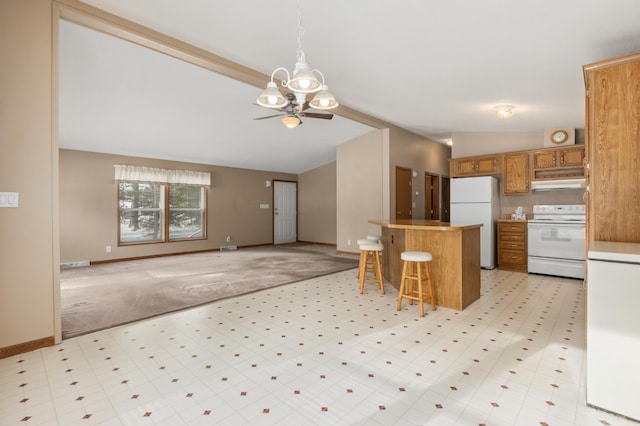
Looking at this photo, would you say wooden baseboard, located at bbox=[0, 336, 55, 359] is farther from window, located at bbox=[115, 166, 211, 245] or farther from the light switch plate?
window, located at bbox=[115, 166, 211, 245]

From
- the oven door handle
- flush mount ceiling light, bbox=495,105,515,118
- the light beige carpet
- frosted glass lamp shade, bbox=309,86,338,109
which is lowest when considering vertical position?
the light beige carpet

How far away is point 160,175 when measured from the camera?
24.4 ft

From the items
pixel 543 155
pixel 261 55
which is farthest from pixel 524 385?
pixel 543 155

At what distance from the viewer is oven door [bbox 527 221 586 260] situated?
16.1ft

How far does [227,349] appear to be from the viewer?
2.67 metres

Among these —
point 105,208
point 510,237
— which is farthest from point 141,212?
point 510,237

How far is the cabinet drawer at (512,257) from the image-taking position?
5574mm

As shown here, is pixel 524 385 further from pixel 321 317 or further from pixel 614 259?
pixel 321 317

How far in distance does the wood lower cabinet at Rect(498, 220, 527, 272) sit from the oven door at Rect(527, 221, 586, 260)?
18 centimetres

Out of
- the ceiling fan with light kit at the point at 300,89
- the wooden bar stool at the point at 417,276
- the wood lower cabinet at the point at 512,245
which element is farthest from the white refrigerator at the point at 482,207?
the ceiling fan with light kit at the point at 300,89

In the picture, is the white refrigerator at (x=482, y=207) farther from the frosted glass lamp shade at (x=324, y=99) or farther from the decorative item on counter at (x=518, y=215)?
the frosted glass lamp shade at (x=324, y=99)

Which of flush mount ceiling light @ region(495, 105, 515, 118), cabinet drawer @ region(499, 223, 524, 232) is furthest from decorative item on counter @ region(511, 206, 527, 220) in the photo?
flush mount ceiling light @ region(495, 105, 515, 118)

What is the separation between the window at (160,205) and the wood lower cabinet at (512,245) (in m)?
6.84

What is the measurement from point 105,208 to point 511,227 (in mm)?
8140
